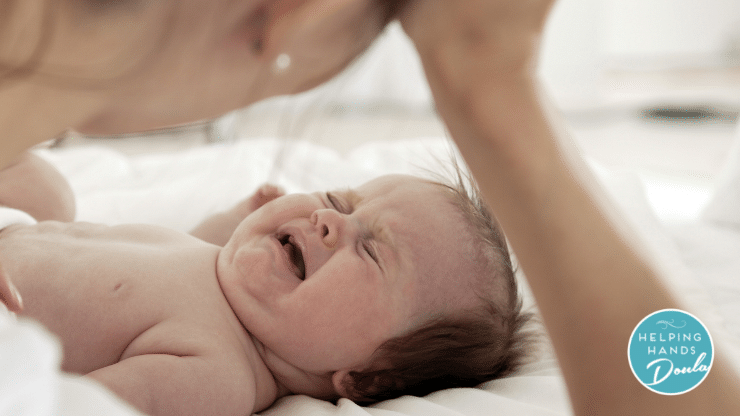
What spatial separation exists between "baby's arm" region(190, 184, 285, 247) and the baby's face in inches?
8.5

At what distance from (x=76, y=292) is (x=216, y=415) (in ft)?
0.66

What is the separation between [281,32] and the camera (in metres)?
0.28

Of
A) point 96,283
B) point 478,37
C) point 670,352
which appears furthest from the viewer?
point 96,283

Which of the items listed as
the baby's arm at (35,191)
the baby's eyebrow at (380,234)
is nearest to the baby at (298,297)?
the baby's eyebrow at (380,234)

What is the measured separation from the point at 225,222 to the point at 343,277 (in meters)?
0.38

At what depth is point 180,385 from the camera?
50 centimetres

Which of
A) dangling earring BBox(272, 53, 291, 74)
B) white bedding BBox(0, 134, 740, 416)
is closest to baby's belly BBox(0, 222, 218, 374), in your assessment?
white bedding BBox(0, 134, 740, 416)

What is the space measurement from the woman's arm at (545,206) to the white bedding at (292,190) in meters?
0.05

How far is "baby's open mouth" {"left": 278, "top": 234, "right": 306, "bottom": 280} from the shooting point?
647 mm

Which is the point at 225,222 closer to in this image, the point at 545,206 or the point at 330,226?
the point at 330,226

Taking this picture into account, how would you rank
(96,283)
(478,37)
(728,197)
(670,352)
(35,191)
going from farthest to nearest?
(728,197), (35,191), (96,283), (670,352), (478,37)

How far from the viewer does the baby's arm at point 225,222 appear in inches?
35.6

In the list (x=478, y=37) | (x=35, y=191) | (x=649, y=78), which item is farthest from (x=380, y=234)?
(x=649, y=78)

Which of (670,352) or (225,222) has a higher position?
(670,352)
